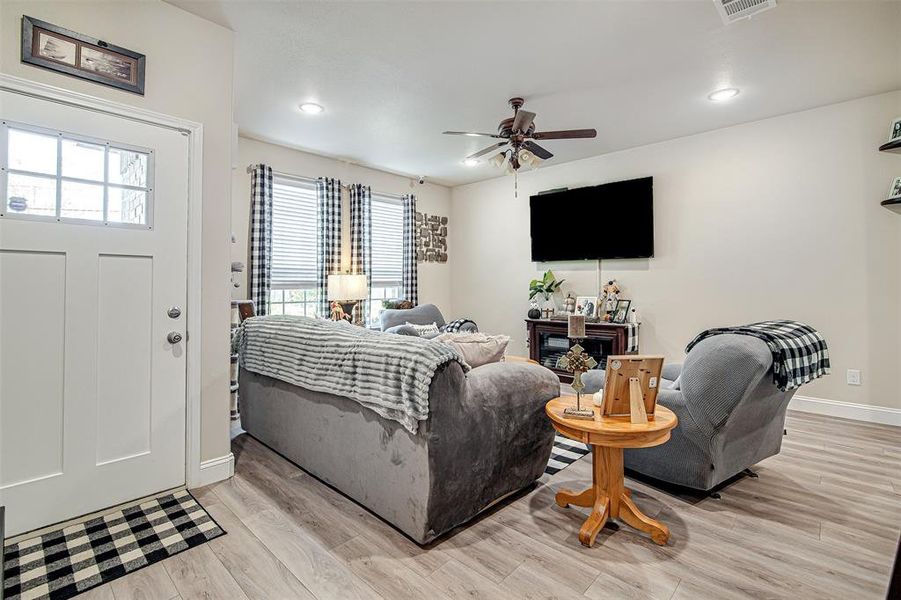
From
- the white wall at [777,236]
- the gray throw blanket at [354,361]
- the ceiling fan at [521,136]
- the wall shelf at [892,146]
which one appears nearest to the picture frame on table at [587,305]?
the white wall at [777,236]

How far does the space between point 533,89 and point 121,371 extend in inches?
134

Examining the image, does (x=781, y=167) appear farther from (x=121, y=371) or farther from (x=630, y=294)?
(x=121, y=371)

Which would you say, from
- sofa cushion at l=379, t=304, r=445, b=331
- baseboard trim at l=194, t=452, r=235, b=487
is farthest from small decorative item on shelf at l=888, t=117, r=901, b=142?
baseboard trim at l=194, t=452, r=235, b=487

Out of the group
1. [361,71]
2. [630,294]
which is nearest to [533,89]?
[361,71]

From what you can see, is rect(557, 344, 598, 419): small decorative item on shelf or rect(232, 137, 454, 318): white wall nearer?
rect(557, 344, 598, 419): small decorative item on shelf

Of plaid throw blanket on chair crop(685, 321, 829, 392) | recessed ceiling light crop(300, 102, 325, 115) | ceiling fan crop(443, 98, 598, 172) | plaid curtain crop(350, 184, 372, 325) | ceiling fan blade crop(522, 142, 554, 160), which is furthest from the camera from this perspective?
plaid curtain crop(350, 184, 372, 325)

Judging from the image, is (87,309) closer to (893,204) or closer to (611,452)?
(611,452)

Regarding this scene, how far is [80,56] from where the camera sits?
2123 mm

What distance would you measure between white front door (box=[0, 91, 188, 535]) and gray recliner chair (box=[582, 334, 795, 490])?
2.58 meters

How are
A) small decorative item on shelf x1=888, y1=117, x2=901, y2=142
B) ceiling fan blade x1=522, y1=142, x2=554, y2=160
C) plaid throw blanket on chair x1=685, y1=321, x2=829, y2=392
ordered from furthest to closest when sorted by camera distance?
ceiling fan blade x1=522, y1=142, x2=554, y2=160, small decorative item on shelf x1=888, y1=117, x2=901, y2=142, plaid throw blanket on chair x1=685, y1=321, x2=829, y2=392

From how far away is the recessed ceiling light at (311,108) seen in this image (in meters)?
3.71

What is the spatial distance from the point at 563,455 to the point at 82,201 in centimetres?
322

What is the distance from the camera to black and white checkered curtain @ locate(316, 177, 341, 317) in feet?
16.9

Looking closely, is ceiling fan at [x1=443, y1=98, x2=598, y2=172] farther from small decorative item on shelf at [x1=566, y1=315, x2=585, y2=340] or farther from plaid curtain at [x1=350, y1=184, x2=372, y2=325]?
plaid curtain at [x1=350, y1=184, x2=372, y2=325]
